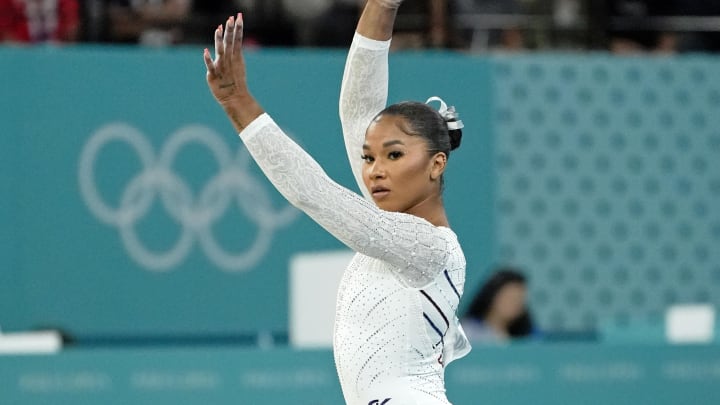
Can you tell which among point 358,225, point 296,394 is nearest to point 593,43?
point 296,394

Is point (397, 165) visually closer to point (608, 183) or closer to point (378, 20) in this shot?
point (378, 20)

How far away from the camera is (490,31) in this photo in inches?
336

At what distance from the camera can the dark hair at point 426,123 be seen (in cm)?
309

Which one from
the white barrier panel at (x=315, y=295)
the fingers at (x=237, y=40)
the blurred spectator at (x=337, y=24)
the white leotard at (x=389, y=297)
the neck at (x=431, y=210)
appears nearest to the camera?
the fingers at (x=237, y=40)

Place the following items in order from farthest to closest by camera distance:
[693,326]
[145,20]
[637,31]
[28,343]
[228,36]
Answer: [637,31]
[145,20]
[693,326]
[28,343]
[228,36]

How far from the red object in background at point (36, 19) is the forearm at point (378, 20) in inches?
176

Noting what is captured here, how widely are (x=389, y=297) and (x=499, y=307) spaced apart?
3.96 meters

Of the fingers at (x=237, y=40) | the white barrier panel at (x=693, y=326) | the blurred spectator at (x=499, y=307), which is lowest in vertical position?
the blurred spectator at (x=499, y=307)

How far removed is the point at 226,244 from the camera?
7.34m

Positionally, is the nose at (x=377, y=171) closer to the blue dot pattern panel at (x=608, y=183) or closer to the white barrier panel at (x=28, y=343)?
the white barrier panel at (x=28, y=343)

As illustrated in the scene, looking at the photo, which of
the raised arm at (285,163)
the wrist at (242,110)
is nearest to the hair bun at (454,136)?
the raised arm at (285,163)

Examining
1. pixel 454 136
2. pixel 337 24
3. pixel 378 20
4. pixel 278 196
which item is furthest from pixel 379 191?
pixel 337 24

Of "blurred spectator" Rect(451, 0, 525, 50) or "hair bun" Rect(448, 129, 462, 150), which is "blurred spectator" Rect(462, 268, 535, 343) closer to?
"blurred spectator" Rect(451, 0, 525, 50)

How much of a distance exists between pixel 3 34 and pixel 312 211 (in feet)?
16.7
